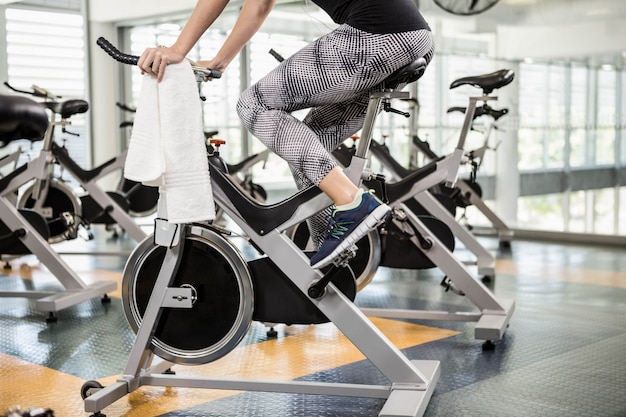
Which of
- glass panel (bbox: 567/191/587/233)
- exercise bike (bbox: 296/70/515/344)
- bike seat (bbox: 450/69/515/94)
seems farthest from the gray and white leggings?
glass panel (bbox: 567/191/587/233)

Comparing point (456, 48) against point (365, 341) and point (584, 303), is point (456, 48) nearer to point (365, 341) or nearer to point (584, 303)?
point (584, 303)

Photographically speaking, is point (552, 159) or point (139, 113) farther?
point (552, 159)

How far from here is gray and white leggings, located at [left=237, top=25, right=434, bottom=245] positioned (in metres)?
1.99

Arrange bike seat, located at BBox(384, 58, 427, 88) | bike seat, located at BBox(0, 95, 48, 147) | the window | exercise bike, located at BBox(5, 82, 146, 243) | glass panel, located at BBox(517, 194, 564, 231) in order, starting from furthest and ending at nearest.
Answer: the window
glass panel, located at BBox(517, 194, 564, 231)
exercise bike, located at BBox(5, 82, 146, 243)
bike seat, located at BBox(384, 58, 427, 88)
bike seat, located at BBox(0, 95, 48, 147)

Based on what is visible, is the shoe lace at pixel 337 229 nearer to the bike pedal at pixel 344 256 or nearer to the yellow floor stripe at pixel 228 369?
the bike pedal at pixel 344 256

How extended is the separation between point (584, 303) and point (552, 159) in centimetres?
283

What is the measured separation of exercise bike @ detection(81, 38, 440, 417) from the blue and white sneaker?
0.14 metres

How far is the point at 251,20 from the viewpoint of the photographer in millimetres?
2098

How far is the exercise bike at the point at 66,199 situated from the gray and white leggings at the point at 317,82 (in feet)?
7.56

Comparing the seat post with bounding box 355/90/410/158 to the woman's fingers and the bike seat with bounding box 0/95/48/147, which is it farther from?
the bike seat with bounding box 0/95/48/147

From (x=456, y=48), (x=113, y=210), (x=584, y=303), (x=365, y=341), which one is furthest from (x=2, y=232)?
(x=456, y=48)

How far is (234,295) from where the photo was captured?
2189mm

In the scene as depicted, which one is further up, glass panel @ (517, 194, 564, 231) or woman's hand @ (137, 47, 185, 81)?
woman's hand @ (137, 47, 185, 81)

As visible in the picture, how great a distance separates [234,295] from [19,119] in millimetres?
879
